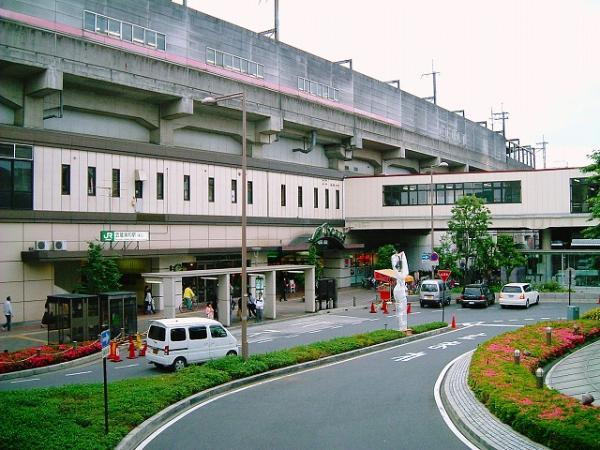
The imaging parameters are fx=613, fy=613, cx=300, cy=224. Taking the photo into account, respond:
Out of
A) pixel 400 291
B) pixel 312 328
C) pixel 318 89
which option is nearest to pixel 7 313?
pixel 312 328

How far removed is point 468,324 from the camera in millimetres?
33750

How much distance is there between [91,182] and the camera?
35.7m

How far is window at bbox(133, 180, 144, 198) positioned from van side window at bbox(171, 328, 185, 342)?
1872cm

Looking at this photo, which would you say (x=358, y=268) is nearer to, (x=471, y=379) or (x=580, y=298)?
(x=580, y=298)

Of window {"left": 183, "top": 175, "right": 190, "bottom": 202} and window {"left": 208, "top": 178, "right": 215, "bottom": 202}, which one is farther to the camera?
window {"left": 208, "top": 178, "right": 215, "bottom": 202}

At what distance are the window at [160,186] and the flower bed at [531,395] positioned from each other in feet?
79.4

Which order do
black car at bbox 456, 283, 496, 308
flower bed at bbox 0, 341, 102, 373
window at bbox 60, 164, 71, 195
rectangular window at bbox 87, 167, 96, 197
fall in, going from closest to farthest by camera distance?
flower bed at bbox 0, 341, 102, 373, window at bbox 60, 164, 71, 195, rectangular window at bbox 87, 167, 96, 197, black car at bbox 456, 283, 496, 308

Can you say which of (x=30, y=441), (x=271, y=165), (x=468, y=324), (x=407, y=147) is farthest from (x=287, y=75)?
(x=30, y=441)

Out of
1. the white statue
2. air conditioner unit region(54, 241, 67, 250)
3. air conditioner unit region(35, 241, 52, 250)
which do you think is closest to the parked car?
the white statue

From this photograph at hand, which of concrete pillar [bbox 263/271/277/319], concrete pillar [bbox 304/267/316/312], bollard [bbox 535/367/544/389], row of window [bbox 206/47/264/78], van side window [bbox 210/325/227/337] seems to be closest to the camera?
bollard [bbox 535/367/544/389]

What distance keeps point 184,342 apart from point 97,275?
416 inches

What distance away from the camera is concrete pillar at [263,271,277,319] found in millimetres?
36312

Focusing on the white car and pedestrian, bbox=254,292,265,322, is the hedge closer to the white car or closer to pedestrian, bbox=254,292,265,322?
pedestrian, bbox=254,292,265,322

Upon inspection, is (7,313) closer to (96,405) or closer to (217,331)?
(217,331)
